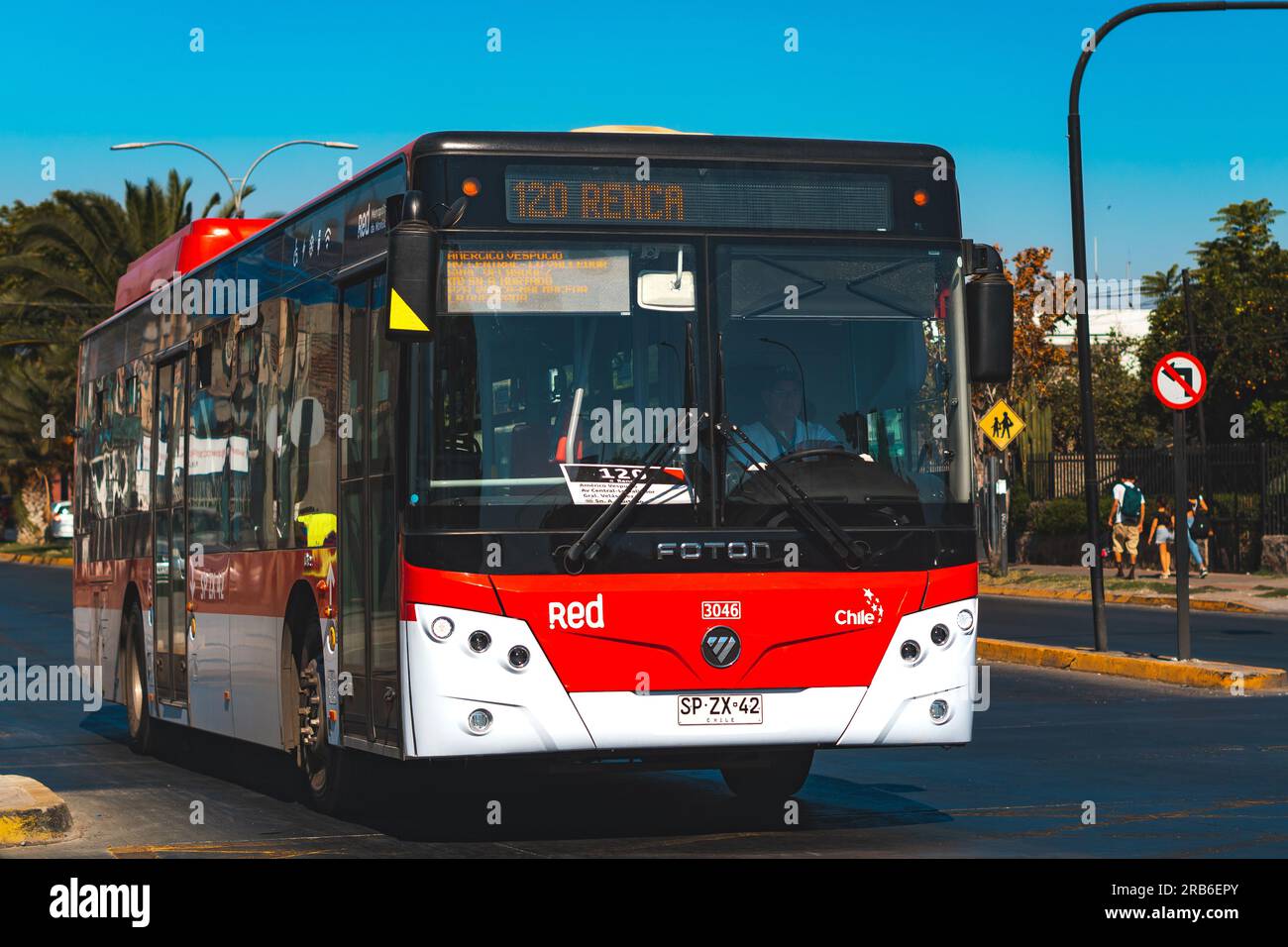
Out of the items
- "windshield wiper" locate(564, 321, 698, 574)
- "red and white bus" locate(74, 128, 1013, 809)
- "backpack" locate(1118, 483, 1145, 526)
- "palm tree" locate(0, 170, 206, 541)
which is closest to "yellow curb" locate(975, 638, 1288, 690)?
"red and white bus" locate(74, 128, 1013, 809)

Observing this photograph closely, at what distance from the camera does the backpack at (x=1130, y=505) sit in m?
37.3

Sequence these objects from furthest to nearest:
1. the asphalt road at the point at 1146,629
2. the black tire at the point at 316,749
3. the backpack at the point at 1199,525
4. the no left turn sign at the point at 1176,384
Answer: the backpack at the point at 1199,525, the asphalt road at the point at 1146,629, the no left turn sign at the point at 1176,384, the black tire at the point at 316,749

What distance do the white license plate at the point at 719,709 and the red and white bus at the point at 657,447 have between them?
1 centimetres

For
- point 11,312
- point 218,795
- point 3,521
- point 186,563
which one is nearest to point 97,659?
point 186,563

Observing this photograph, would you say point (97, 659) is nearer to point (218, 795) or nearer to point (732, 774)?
point (218, 795)

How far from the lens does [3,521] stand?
9119 centimetres

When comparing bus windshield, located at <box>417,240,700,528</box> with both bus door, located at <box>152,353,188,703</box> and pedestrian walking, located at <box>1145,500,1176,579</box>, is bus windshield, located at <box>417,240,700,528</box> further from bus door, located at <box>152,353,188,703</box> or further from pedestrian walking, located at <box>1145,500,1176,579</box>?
pedestrian walking, located at <box>1145,500,1176,579</box>

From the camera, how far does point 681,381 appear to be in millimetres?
9383

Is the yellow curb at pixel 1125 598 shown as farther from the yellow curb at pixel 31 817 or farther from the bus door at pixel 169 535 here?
the yellow curb at pixel 31 817

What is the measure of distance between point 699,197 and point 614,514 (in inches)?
63.0

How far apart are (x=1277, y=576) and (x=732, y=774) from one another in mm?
27769

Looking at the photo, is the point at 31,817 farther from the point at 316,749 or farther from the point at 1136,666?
the point at 1136,666

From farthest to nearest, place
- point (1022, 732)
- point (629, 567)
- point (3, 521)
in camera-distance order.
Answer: point (3, 521) < point (1022, 732) < point (629, 567)

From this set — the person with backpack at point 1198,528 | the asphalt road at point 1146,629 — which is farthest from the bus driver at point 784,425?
the person with backpack at point 1198,528
